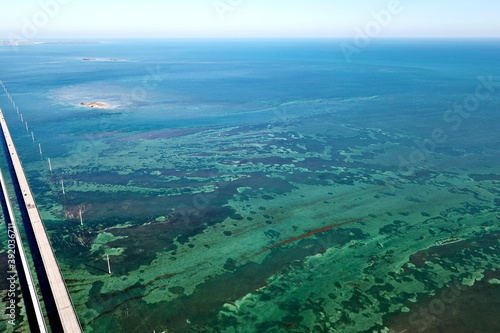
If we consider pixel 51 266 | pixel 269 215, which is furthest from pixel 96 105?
pixel 269 215

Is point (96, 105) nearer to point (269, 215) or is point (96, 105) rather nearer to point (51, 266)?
point (51, 266)

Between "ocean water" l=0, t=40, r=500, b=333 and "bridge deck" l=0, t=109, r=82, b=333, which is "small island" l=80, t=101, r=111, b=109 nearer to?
"ocean water" l=0, t=40, r=500, b=333

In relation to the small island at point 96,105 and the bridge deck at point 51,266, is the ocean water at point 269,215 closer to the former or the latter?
the bridge deck at point 51,266

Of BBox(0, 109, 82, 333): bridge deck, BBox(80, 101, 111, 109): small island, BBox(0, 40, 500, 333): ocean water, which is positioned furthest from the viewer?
BBox(80, 101, 111, 109): small island

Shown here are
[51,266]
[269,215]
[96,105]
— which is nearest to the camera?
[51,266]

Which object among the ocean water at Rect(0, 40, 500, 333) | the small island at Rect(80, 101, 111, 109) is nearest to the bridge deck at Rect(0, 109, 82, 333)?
the ocean water at Rect(0, 40, 500, 333)

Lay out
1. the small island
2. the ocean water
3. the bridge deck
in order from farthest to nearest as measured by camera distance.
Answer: the small island, the ocean water, the bridge deck

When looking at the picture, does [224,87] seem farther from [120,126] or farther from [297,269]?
[297,269]

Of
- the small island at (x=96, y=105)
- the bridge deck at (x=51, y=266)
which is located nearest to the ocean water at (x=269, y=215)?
the bridge deck at (x=51, y=266)

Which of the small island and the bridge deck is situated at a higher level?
the small island
